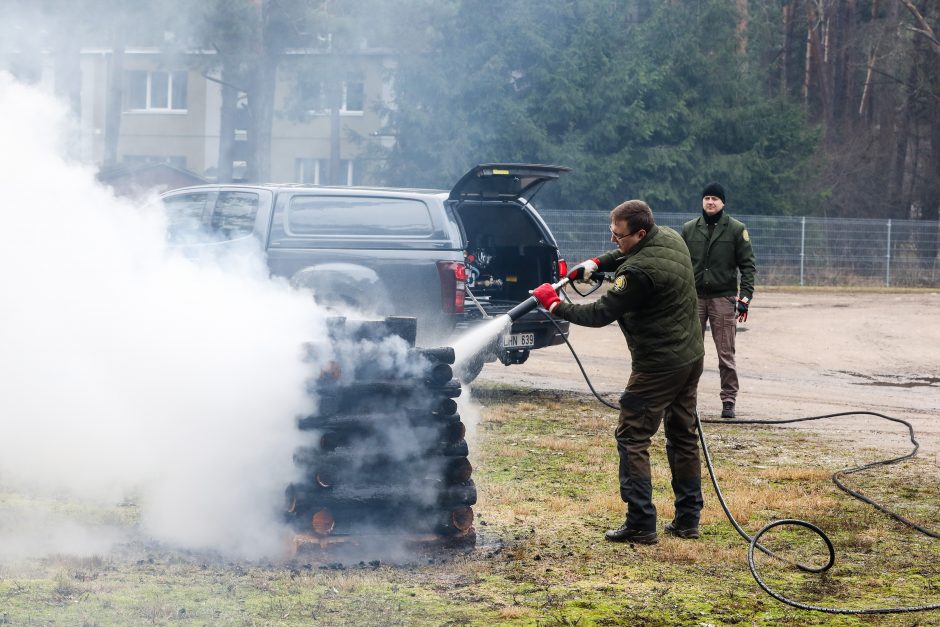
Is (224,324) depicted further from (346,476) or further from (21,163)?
(21,163)

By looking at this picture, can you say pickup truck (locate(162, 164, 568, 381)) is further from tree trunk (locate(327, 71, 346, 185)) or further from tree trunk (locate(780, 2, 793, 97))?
tree trunk (locate(780, 2, 793, 97))

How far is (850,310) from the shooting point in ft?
73.4

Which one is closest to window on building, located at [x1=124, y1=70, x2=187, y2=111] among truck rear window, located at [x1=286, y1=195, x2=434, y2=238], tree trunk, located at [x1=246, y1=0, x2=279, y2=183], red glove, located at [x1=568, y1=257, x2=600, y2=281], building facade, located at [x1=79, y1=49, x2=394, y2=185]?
building facade, located at [x1=79, y1=49, x2=394, y2=185]

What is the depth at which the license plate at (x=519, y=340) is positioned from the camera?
35.9 feet

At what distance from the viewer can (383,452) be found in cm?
616

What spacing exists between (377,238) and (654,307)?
4466 mm

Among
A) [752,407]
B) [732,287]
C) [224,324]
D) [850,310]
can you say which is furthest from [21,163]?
[850,310]

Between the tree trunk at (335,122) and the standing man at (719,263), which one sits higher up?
the tree trunk at (335,122)

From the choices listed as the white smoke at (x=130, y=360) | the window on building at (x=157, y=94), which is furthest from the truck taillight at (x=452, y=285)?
the window on building at (x=157, y=94)

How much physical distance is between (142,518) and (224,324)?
1.15 metres

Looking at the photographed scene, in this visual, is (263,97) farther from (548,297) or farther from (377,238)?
(548,297)

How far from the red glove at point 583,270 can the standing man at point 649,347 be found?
15 millimetres

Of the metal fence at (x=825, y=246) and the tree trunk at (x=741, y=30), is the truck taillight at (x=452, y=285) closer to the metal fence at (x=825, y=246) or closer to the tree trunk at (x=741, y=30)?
the metal fence at (x=825, y=246)

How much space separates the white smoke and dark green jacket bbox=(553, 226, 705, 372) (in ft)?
5.00
